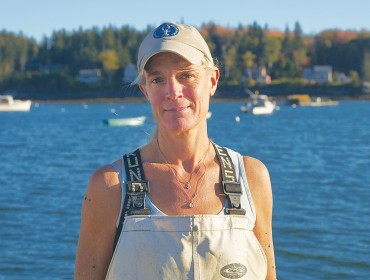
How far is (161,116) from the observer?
268cm

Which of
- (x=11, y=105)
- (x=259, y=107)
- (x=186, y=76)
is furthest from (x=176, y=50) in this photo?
(x=11, y=105)

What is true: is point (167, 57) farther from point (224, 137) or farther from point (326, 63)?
point (326, 63)

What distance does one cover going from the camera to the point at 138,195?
2.59 metres

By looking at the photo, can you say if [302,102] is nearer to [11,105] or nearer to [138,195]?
[11,105]

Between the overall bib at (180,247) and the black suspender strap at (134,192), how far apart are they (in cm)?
2

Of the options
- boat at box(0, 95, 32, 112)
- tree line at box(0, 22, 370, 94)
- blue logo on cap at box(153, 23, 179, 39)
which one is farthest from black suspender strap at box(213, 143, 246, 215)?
tree line at box(0, 22, 370, 94)

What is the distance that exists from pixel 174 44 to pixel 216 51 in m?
175

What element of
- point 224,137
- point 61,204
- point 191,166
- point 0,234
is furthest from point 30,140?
point 191,166

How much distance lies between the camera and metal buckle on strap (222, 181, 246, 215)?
263 centimetres

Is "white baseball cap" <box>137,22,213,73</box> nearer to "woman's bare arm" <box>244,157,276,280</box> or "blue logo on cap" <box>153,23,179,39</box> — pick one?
"blue logo on cap" <box>153,23,179,39</box>

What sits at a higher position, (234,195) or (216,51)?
(234,195)

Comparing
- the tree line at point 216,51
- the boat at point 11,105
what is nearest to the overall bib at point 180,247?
the boat at point 11,105

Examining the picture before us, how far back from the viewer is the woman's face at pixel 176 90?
264 centimetres

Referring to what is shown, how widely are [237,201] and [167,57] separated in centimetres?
52
